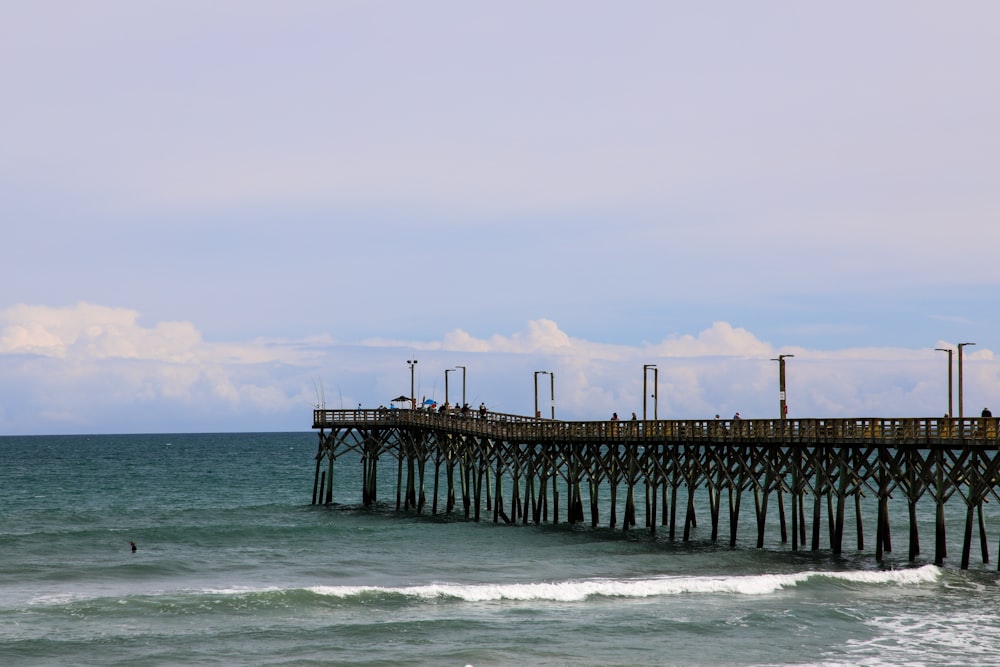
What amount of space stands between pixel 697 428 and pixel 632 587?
366 inches

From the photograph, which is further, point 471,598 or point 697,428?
point 697,428

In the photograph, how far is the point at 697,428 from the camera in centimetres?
4322

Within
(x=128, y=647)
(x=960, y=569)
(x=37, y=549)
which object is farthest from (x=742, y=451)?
(x=37, y=549)

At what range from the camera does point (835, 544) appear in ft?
134

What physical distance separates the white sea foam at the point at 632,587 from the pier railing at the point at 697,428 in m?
4.06

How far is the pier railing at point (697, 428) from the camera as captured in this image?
34.6m

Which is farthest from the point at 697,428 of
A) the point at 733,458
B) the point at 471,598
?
the point at 471,598

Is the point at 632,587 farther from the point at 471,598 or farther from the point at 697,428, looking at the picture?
the point at 697,428

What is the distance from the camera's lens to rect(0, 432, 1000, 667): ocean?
91.1ft

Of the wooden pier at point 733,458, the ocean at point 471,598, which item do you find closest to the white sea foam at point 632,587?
the ocean at point 471,598

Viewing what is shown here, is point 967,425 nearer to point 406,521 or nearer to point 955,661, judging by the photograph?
point 955,661

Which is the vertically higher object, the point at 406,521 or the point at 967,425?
the point at 967,425

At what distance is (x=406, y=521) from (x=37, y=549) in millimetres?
16345

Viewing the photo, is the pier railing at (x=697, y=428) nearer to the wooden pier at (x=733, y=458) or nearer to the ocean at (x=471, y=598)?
the wooden pier at (x=733, y=458)
